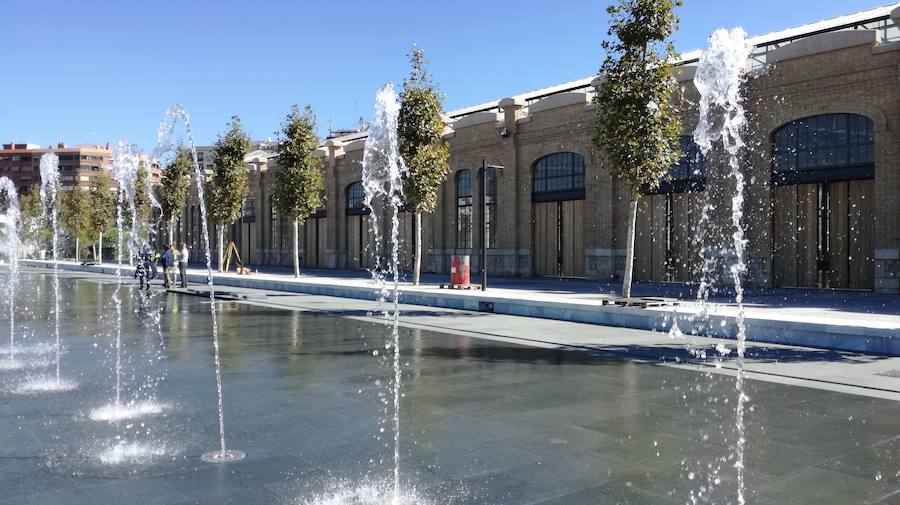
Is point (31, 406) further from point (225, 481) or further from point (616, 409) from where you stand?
point (616, 409)

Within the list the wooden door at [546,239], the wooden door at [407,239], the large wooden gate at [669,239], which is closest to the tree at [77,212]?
the wooden door at [407,239]

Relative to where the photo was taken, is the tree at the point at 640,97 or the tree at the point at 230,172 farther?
the tree at the point at 230,172

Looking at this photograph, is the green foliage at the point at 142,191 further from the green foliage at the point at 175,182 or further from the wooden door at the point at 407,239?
the wooden door at the point at 407,239

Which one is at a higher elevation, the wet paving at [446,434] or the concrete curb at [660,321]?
the concrete curb at [660,321]

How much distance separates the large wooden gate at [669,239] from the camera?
28.2 metres

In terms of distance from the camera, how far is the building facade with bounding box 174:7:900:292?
2283 cm

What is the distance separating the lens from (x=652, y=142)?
16969mm

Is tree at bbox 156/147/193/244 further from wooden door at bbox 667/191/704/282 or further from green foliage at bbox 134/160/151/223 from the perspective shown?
wooden door at bbox 667/191/704/282

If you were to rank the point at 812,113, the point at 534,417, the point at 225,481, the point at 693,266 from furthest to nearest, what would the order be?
the point at 693,266
the point at 812,113
the point at 534,417
the point at 225,481

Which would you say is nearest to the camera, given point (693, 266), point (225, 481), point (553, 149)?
point (225, 481)

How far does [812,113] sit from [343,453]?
22915mm

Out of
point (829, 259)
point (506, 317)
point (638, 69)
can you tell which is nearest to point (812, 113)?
point (829, 259)

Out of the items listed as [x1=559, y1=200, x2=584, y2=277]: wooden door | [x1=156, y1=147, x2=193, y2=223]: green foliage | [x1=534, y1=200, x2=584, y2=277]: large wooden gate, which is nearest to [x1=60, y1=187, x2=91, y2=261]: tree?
[x1=156, y1=147, x2=193, y2=223]: green foliage

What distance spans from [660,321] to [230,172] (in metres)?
27.6
